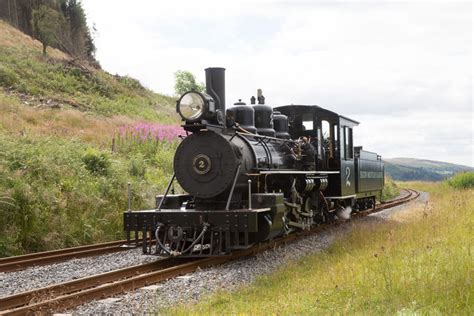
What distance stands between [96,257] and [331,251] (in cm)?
440

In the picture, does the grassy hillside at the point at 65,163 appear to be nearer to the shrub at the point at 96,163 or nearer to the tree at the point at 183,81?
the shrub at the point at 96,163

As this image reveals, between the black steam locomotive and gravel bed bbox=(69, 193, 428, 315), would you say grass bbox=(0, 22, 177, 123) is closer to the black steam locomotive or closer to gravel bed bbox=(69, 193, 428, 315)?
the black steam locomotive

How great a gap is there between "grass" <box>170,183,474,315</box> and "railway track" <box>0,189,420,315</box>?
1298 mm

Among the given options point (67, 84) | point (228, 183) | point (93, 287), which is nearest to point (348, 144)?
point (228, 183)

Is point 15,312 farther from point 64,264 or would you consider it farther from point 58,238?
point 58,238

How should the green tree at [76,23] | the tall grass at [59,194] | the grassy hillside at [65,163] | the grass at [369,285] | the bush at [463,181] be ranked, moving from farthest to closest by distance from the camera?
the green tree at [76,23] < the bush at [463,181] < the grassy hillside at [65,163] < the tall grass at [59,194] < the grass at [369,285]

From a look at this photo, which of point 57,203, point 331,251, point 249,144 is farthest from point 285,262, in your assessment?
point 57,203

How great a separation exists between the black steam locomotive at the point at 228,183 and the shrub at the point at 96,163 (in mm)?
4888

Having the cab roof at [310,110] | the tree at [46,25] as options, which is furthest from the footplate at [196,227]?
the tree at [46,25]

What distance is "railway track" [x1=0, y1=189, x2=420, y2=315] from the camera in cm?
599

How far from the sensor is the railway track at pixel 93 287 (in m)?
5.99

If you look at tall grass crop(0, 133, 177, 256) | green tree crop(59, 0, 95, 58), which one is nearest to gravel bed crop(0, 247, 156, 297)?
tall grass crop(0, 133, 177, 256)

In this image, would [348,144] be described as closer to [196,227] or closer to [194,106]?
[194,106]

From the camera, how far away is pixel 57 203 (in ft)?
39.1
